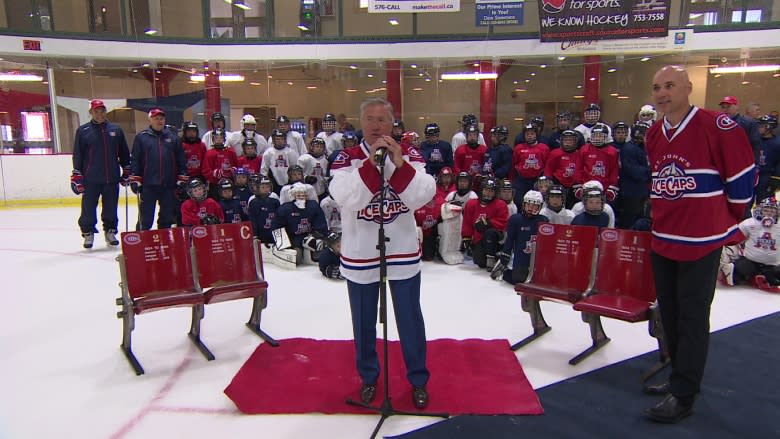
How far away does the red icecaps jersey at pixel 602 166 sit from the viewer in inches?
237

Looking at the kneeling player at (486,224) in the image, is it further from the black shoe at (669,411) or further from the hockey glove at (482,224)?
the black shoe at (669,411)

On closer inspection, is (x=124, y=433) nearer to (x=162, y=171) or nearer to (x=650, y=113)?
(x=162, y=171)

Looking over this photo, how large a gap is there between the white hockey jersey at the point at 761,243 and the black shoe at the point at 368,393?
3.86 metres

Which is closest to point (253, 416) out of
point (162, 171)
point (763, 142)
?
point (162, 171)

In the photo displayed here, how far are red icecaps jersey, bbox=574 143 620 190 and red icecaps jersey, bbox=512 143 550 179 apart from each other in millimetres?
699

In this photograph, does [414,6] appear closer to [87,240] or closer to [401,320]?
[87,240]

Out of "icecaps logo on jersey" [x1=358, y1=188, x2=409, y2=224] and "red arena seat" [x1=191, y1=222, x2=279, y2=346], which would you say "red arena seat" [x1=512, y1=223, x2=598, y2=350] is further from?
"red arena seat" [x1=191, y1=222, x2=279, y2=346]

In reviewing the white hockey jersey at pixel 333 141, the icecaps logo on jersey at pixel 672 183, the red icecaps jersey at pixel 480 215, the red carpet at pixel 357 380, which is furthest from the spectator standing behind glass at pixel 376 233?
the white hockey jersey at pixel 333 141

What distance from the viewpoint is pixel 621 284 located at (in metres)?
3.51

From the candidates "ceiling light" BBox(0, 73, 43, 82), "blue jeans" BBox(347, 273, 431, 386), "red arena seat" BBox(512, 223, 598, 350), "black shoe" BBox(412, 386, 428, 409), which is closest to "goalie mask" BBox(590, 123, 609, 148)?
"red arena seat" BBox(512, 223, 598, 350)

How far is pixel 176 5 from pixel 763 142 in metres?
11.5

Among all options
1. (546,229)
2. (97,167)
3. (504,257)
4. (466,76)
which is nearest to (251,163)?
(97,167)

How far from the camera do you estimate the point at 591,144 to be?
241 inches

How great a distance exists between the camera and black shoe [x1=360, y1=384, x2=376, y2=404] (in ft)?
9.30
